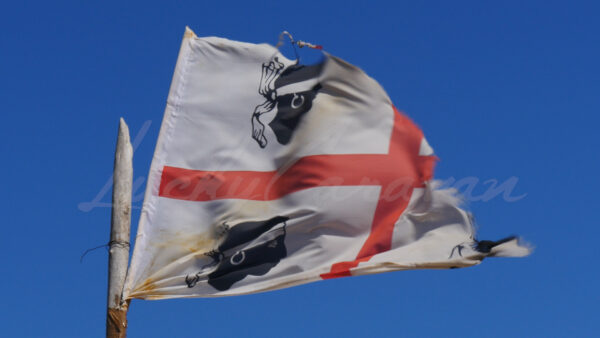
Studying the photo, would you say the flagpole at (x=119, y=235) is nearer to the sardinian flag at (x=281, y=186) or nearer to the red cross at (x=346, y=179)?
the sardinian flag at (x=281, y=186)

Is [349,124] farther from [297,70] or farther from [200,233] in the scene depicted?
[200,233]

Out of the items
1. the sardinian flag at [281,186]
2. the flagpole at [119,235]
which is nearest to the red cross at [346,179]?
the sardinian flag at [281,186]

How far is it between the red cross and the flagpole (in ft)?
1.47

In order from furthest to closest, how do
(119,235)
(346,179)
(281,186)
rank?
(346,179) < (281,186) < (119,235)

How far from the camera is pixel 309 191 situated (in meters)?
13.8

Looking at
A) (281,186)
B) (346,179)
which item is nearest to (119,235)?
(281,186)

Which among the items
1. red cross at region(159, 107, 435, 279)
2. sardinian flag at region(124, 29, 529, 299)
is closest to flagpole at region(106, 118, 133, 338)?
sardinian flag at region(124, 29, 529, 299)

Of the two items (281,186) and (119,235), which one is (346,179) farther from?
(119,235)

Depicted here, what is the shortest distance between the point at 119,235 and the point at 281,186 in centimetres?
211

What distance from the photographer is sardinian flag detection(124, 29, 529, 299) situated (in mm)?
13023

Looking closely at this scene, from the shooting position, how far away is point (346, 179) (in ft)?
46.0

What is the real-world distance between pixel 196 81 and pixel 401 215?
302cm

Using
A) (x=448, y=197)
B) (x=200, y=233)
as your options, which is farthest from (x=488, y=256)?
(x=200, y=233)

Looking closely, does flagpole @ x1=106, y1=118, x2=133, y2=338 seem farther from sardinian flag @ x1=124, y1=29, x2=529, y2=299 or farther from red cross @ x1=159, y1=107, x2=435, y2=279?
red cross @ x1=159, y1=107, x2=435, y2=279
